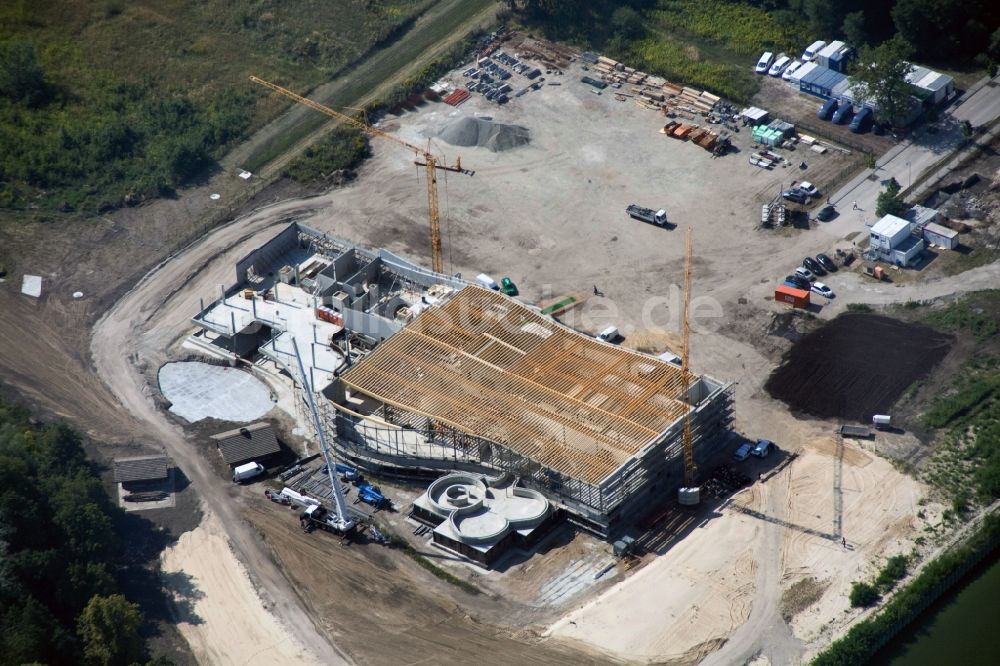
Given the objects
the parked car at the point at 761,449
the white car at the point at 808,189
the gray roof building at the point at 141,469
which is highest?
the white car at the point at 808,189

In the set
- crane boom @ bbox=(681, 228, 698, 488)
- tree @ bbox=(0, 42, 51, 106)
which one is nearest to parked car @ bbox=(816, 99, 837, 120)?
crane boom @ bbox=(681, 228, 698, 488)

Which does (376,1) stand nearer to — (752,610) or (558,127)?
(558,127)

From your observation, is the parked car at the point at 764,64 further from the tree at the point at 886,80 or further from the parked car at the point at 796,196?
the parked car at the point at 796,196

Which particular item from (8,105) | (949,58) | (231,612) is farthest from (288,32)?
(231,612)

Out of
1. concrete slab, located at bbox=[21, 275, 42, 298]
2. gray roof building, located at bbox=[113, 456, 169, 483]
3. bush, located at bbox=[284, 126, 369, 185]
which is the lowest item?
concrete slab, located at bbox=[21, 275, 42, 298]

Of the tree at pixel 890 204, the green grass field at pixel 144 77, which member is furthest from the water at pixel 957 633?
the green grass field at pixel 144 77

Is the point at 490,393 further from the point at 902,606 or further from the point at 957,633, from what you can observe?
the point at 957,633

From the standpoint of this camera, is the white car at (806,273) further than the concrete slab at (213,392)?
Yes

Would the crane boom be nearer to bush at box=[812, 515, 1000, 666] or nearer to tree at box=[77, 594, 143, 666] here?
bush at box=[812, 515, 1000, 666]
